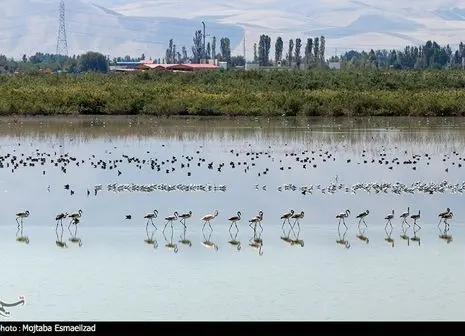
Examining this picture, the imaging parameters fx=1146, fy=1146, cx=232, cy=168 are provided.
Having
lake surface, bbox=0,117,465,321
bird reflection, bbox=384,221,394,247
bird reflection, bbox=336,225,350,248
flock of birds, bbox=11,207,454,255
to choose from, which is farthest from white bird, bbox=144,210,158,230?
bird reflection, bbox=384,221,394,247

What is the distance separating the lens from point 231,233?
18.3m

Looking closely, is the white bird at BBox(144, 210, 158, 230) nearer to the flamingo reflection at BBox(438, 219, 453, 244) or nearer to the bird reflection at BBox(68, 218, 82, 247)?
the bird reflection at BBox(68, 218, 82, 247)

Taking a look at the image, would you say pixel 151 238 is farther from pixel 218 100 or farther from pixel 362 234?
pixel 218 100

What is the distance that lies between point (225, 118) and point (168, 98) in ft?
14.6

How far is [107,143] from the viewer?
3594 centimetres

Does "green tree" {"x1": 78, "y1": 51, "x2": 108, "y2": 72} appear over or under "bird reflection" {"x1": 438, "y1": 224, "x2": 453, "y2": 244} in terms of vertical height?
over

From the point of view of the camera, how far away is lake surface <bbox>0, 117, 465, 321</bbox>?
44.4 ft

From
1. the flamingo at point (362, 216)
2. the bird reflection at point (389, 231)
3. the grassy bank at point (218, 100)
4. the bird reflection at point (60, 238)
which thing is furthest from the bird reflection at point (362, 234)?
the grassy bank at point (218, 100)

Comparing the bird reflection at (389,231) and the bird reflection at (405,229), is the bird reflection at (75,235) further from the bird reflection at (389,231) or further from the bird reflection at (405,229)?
the bird reflection at (405,229)

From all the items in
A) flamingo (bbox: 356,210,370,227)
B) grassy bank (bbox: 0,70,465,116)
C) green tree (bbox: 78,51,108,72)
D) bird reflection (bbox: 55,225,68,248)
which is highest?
green tree (bbox: 78,51,108,72)

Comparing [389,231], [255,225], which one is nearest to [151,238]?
[255,225]

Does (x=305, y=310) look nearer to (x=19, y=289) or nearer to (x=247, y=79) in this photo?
(x=19, y=289)

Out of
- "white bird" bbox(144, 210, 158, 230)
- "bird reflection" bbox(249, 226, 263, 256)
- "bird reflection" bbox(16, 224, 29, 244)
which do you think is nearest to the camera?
"bird reflection" bbox(249, 226, 263, 256)

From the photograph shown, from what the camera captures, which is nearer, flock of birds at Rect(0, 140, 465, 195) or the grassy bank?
flock of birds at Rect(0, 140, 465, 195)
